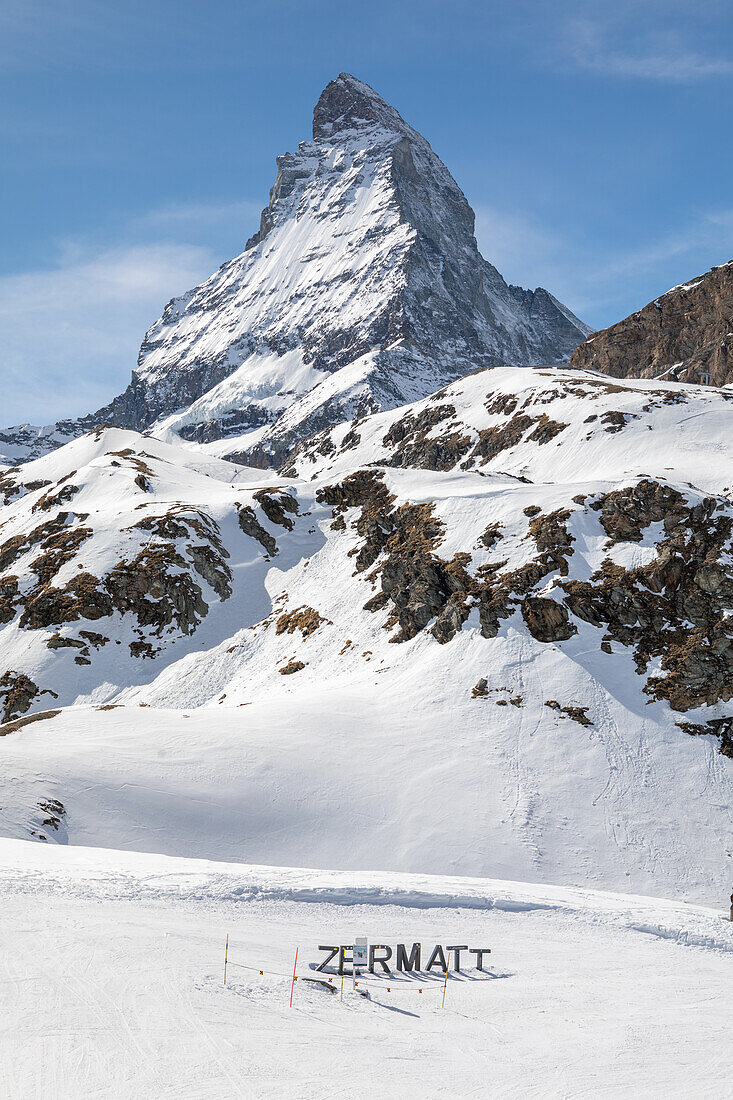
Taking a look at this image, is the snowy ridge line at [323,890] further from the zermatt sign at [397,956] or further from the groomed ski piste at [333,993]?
the zermatt sign at [397,956]

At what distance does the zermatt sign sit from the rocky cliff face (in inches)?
4250

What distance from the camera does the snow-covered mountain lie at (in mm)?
30391

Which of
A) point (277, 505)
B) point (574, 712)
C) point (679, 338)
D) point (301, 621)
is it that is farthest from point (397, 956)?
point (679, 338)

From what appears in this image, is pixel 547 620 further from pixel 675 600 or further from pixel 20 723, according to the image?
pixel 20 723

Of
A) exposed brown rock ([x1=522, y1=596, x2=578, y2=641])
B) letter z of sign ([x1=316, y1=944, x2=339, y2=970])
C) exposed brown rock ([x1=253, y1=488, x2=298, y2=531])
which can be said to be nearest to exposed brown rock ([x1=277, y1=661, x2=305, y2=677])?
exposed brown rock ([x1=522, y1=596, x2=578, y2=641])

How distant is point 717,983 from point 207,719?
28.0 meters

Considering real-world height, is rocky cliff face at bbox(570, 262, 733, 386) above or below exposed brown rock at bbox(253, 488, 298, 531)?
above

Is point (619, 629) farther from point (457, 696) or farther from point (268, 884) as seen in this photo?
point (268, 884)

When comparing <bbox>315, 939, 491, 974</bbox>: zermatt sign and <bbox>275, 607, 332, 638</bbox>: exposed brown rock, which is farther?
<bbox>275, 607, 332, 638</bbox>: exposed brown rock

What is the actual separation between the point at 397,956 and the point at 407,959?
229 mm

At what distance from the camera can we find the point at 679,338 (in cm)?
12481

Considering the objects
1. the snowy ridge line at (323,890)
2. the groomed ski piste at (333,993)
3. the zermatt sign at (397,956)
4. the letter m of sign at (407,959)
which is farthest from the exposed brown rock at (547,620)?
the letter m of sign at (407,959)

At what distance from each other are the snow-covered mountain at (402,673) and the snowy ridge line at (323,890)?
6802mm

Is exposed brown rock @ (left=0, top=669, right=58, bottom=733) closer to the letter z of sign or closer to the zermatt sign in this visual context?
the letter z of sign
